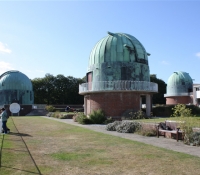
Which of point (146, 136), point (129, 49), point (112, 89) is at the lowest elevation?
point (146, 136)

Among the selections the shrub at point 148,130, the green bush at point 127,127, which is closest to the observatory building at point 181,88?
the green bush at point 127,127

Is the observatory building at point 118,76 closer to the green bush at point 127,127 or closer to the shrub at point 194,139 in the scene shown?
the green bush at point 127,127

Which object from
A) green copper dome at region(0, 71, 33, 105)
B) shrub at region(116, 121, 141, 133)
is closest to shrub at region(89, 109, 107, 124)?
shrub at region(116, 121, 141, 133)

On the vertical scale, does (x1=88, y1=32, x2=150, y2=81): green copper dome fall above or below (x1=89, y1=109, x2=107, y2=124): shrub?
above

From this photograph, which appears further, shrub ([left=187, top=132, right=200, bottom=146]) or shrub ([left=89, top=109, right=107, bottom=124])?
shrub ([left=89, top=109, right=107, bottom=124])

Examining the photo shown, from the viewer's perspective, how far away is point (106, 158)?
787 cm

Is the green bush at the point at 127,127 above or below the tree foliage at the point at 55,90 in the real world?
below

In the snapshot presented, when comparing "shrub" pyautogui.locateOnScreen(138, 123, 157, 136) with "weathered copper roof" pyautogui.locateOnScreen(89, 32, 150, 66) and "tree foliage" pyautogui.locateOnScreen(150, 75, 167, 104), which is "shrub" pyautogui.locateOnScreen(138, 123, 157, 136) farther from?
"tree foliage" pyautogui.locateOnScreen(150, 75, 167, 104)

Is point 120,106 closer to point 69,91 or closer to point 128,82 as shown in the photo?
point 128,82

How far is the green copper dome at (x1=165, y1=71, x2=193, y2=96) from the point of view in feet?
169

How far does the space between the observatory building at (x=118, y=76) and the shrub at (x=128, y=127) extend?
27.7ft

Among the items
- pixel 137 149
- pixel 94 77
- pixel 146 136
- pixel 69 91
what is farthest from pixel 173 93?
pixel 137 149

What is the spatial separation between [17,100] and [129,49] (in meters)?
28.5

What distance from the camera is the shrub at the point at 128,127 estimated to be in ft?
49.5
